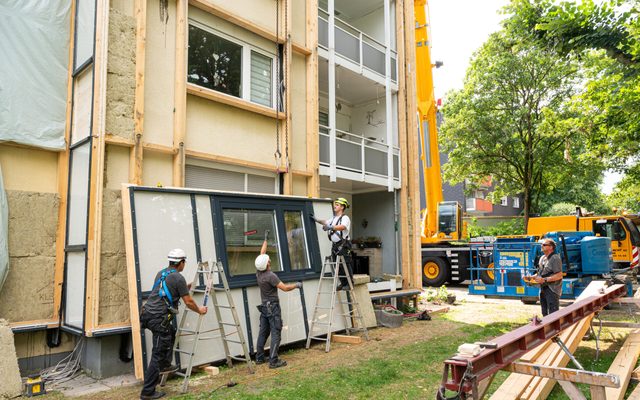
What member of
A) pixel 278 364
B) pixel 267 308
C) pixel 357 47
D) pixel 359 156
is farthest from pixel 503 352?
pixel 357 47

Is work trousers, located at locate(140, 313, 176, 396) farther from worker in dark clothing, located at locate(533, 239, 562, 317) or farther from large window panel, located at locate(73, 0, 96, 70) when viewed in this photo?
worker in dark clothing, located at locate(533, 239, 562, 317)

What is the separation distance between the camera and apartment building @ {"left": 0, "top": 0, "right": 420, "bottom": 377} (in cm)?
654

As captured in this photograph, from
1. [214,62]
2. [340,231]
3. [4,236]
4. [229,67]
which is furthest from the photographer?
[229,67]

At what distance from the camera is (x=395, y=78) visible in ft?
44.1

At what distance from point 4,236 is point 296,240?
4618 millimetres

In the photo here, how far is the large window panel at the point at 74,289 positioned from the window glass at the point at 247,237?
2.16 metres

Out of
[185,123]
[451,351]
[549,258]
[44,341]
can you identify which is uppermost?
[185,123]

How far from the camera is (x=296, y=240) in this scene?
862cm

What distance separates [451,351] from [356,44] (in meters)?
8.51

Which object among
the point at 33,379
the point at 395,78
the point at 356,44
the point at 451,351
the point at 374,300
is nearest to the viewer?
the point at 33,379

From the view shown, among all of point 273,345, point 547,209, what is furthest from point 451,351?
point 547,209

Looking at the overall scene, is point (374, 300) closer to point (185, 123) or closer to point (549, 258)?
point (549, 258)

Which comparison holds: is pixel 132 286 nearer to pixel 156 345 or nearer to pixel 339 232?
pixel 156 345

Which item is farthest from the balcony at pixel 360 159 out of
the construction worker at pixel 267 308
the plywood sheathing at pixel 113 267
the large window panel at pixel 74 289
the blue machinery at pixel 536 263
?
the large window panel at pixel 74 289
